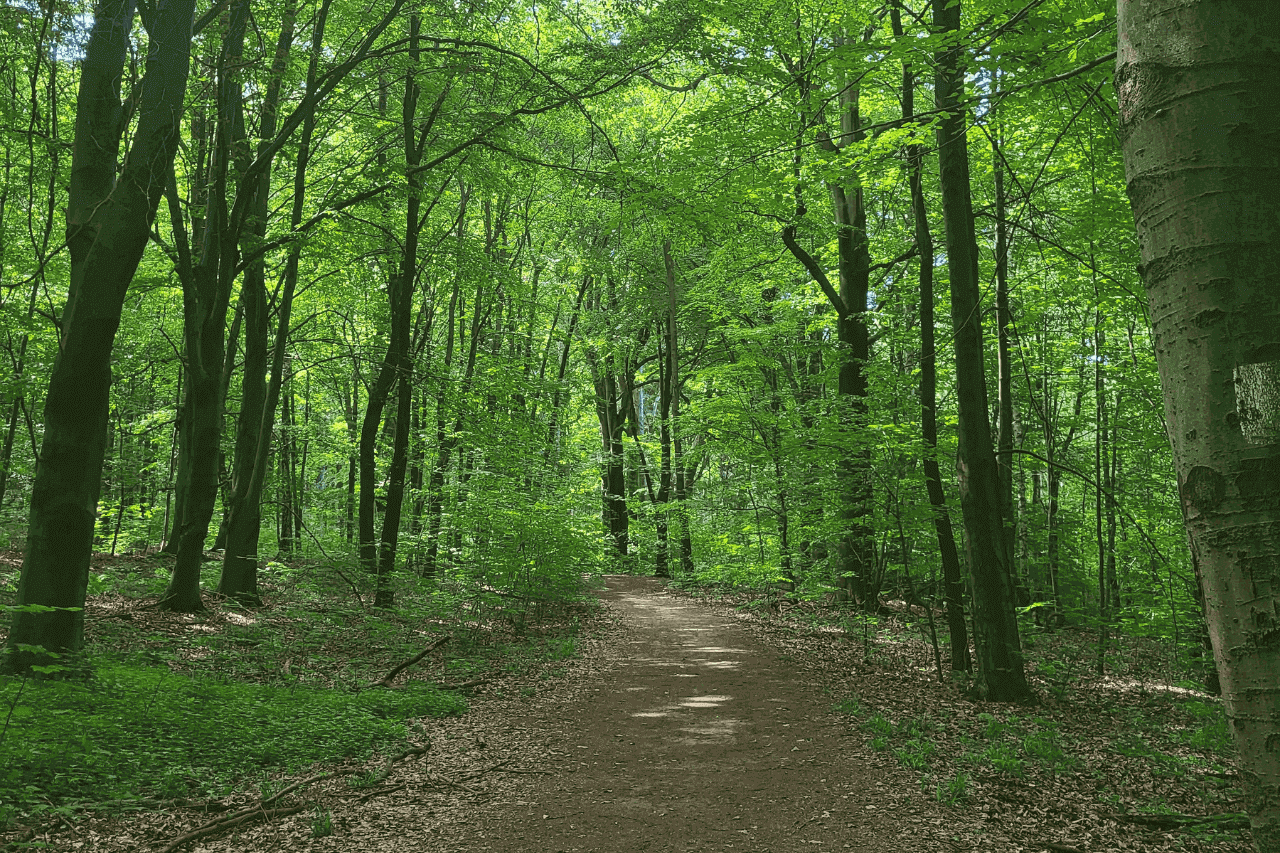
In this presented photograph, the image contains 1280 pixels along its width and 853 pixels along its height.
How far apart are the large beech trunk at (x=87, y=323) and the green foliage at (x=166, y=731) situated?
2.52 ft

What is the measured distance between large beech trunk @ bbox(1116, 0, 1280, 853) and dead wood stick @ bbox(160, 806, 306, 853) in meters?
4.89

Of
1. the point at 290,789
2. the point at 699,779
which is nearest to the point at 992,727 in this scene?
the point at 699,779

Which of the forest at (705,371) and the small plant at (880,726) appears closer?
the forest at (705,371)

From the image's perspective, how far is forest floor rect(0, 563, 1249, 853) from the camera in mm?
4516

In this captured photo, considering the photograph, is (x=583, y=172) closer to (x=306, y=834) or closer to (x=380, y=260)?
(x=380, y=260)

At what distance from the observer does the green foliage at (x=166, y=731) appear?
460cm

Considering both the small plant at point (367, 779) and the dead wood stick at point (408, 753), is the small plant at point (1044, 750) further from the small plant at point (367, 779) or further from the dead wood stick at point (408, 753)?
the small plant at point (367, 779)

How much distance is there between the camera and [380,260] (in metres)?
15.7

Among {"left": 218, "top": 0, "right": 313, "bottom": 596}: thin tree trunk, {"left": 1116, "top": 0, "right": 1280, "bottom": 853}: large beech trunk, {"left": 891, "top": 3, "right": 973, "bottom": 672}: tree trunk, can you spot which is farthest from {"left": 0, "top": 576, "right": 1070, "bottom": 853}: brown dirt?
{"left": 218, "top": 0, "right": 313, "bottom": 596}: thin tree trunk

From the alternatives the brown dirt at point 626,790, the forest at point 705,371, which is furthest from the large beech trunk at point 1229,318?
the brown dirt at point 626,790

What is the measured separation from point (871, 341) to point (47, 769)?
14.1 meters

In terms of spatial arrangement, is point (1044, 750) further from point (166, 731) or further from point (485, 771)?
point (166, 731)

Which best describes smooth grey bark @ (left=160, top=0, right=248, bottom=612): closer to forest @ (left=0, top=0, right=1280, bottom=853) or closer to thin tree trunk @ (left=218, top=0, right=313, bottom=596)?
forest @ (left=0, top=0, right=1280, bottom=853)

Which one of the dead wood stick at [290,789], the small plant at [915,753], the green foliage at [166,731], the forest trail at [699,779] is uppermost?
the green foliage at [166,731]
